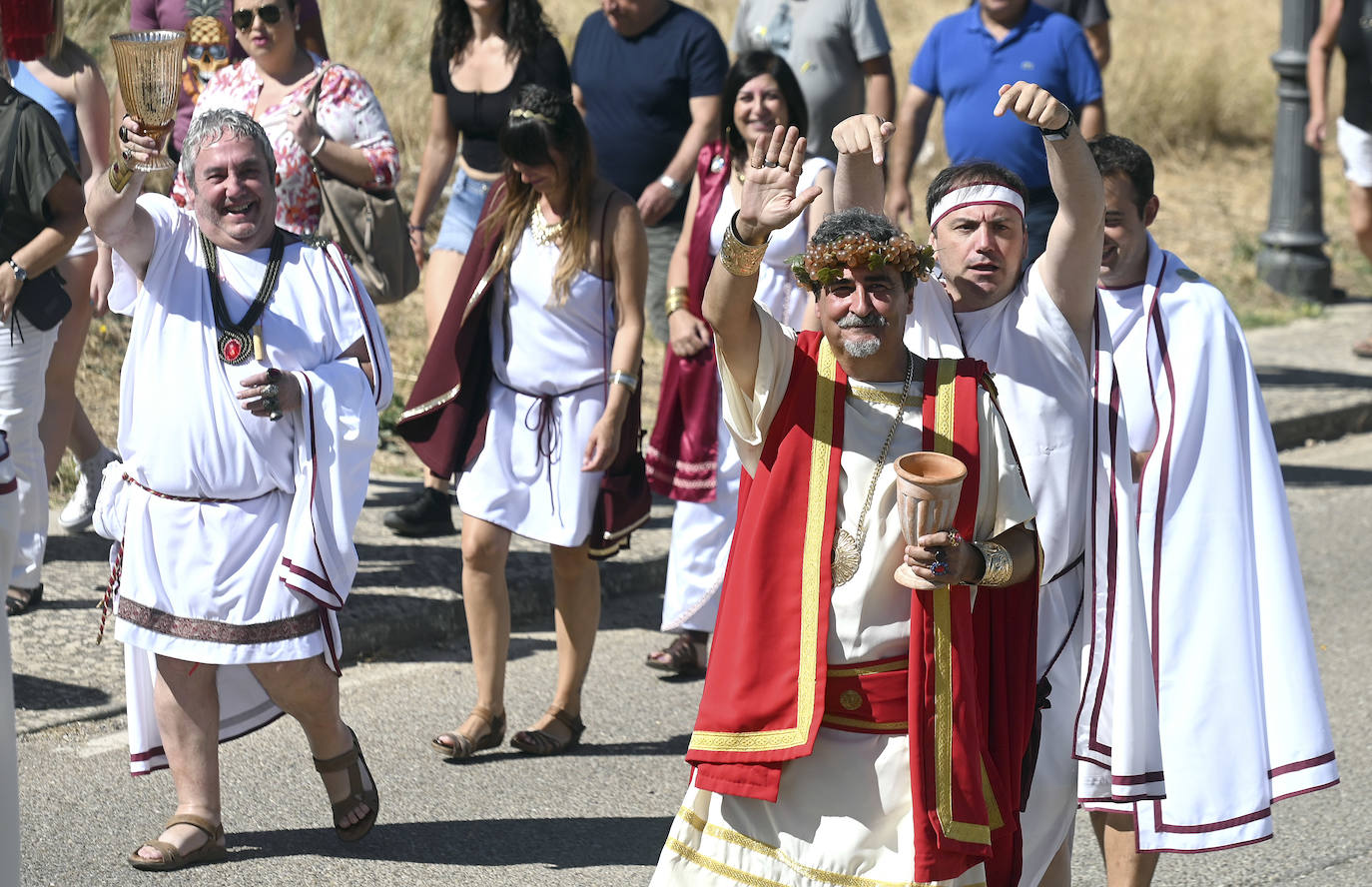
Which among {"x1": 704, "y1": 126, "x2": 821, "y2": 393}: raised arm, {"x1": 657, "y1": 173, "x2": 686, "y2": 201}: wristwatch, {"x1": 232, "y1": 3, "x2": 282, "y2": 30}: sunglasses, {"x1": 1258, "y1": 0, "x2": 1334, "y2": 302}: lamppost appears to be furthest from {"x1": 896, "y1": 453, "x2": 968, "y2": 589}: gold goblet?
{"x1": 1258, "y1": 0, "x2": 1334, "y2": 302}: lamppost

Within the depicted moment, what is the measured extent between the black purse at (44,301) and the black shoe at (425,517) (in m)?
1.71

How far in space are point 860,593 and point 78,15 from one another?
30.7ft

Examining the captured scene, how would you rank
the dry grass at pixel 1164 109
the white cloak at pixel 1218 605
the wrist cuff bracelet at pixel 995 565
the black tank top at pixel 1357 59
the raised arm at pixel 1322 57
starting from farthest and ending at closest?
the dry grass at pixel 1164 109
the raised arm at pixel 1322 57
the black tank top at pixel 1357 59
the white cloak at pixel 1218 605
the wrist cuff bracelet at pixel 995 565

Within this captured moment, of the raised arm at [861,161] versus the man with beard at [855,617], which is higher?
the raised arm at [861,161]

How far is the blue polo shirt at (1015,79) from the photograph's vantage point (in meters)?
7.58

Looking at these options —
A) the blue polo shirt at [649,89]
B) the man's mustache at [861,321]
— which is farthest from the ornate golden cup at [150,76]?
the blue polo shirt at [649,89]

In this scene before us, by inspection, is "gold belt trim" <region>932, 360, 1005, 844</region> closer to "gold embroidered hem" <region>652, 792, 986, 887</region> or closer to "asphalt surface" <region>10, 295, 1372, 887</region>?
"gold embroidered hem" <region>652, 792, 986, 887</region>

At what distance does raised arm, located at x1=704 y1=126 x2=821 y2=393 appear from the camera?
11.3 feet

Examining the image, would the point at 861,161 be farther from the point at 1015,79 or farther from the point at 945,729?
the point at 1015,79

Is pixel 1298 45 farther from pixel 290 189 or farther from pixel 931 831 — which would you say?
pixel 931 831

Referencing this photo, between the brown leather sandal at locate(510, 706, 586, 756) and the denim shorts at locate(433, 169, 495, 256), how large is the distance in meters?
2.20

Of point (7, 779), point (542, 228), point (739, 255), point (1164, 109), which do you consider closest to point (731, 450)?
point (542, 228)

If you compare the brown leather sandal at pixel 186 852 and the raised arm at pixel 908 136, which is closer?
the brown leather sandal at pixel 186 852

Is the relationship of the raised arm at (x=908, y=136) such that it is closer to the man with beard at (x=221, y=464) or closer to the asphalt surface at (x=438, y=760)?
the asphalt surface at (x=438, y=760)
